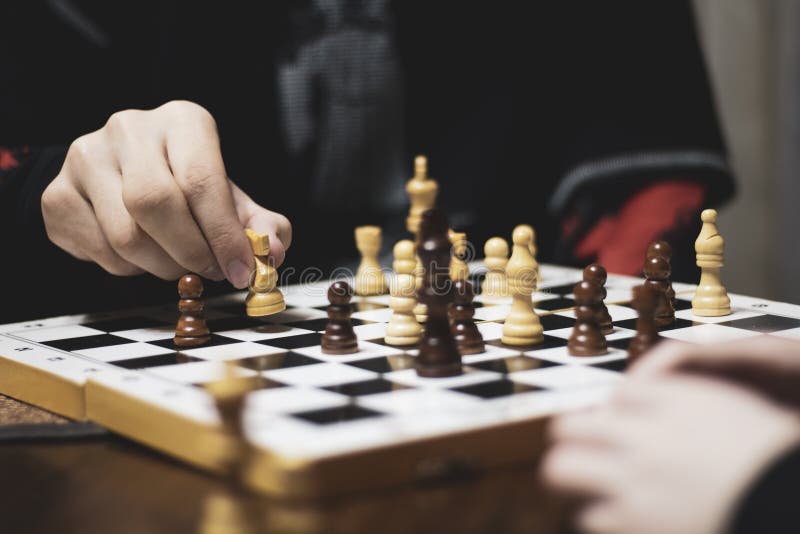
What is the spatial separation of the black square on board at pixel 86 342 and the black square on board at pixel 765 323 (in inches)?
40.0

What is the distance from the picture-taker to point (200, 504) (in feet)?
3.28

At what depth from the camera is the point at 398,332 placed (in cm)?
157

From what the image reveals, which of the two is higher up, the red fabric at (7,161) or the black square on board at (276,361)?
the red fabric at (7,161)

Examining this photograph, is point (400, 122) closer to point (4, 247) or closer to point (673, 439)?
point (4, 247)

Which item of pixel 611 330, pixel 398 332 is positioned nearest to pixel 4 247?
pixel 398 332

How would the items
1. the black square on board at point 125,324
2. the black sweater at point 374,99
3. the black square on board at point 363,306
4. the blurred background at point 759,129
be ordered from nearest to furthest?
the black square on board at point 125,324
the black square on board at point 363,306
the black sweater at point 374,99
the blurred background at point 759,129

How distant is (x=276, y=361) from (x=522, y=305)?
0.40 m

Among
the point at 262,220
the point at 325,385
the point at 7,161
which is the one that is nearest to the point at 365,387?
the point at 325,385

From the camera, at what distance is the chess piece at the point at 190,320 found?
1611 millimetres

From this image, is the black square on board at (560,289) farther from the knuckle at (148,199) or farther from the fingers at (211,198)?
the knuckle at (148,199)

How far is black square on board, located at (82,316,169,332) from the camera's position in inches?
70.2

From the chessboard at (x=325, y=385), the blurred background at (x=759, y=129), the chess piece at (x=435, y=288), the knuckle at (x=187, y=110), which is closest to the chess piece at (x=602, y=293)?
the chessboard at (x=325, y=385)

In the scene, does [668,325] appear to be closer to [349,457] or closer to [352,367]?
[352,367]

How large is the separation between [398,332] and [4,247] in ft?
3.93
